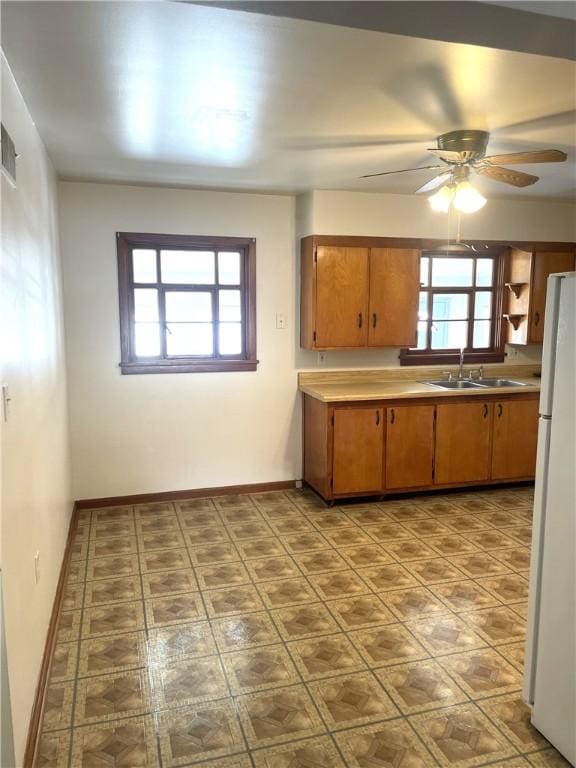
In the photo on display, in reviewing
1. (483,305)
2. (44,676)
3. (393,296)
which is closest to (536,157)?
(393,296)

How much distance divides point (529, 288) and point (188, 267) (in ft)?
9.58

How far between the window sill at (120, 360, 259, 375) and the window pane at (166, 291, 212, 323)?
340 millimetres

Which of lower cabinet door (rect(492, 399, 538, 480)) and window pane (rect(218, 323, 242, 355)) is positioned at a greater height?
window pane (rect(218, 323, 242, 355))

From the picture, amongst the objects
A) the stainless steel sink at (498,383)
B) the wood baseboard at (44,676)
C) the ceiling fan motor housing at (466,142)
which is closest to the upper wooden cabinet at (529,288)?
the stainless steel sink at (498,383)

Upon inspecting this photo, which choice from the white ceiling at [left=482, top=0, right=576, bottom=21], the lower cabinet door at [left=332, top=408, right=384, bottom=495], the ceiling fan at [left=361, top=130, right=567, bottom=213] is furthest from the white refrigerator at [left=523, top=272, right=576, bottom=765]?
the lower cabinet door at [left=332, top=408, right=384, bottom=495]

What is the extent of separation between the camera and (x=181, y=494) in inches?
184

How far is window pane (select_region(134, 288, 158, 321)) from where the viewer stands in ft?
14.6

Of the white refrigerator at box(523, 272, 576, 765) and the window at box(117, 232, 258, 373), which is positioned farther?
the window at box(117, 232, 258, 373)

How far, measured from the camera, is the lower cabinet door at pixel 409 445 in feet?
14.8

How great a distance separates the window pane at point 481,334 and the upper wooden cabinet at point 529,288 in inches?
7.7

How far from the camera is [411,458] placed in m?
4.59

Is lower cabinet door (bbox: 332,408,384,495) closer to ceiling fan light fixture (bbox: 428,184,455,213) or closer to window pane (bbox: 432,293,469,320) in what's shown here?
window pane (bbox: 432,293,469,320)

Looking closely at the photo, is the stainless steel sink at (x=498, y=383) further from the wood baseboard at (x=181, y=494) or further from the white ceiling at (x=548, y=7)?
the white ceiling at (x=548, y=7)

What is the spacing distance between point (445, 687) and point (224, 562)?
5.15ft
